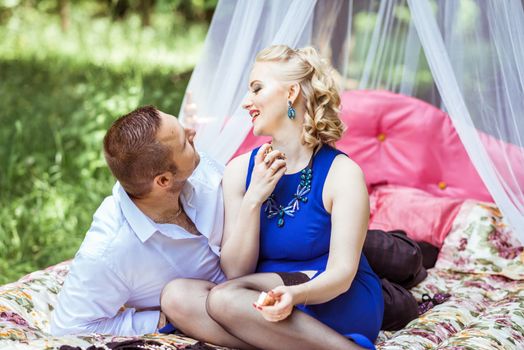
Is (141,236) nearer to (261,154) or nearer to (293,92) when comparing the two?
(261,154)

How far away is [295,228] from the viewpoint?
2512 millimetres

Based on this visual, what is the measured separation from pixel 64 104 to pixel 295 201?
4311 millimetres

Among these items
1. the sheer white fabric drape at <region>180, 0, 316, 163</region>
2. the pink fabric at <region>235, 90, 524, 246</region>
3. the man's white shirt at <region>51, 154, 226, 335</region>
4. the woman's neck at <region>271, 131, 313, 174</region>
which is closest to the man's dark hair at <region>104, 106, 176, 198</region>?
the man's white shirt at <region>51, 154, 226, 335</region>

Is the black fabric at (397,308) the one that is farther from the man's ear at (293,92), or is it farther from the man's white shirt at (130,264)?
the man's ear at (293,92)

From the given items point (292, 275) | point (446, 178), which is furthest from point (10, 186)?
point (292, 275)

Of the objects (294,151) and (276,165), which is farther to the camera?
(294,151)

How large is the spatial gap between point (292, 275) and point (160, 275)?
43cm

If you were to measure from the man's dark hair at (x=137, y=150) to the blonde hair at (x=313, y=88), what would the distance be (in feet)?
1.48

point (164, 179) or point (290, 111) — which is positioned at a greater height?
point (290, 111)

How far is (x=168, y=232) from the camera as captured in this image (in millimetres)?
2520

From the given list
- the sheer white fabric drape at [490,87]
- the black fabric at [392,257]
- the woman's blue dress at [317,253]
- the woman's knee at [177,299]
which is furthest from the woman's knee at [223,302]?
the sheer white fabric drape at [490,87]

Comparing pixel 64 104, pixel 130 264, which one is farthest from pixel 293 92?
pixel 64 104

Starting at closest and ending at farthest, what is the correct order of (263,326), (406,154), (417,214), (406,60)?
1. (263,326)
2. (417,214)
3. (406,154)
4. (406,60)

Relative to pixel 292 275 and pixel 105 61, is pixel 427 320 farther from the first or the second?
pixel 105 61
